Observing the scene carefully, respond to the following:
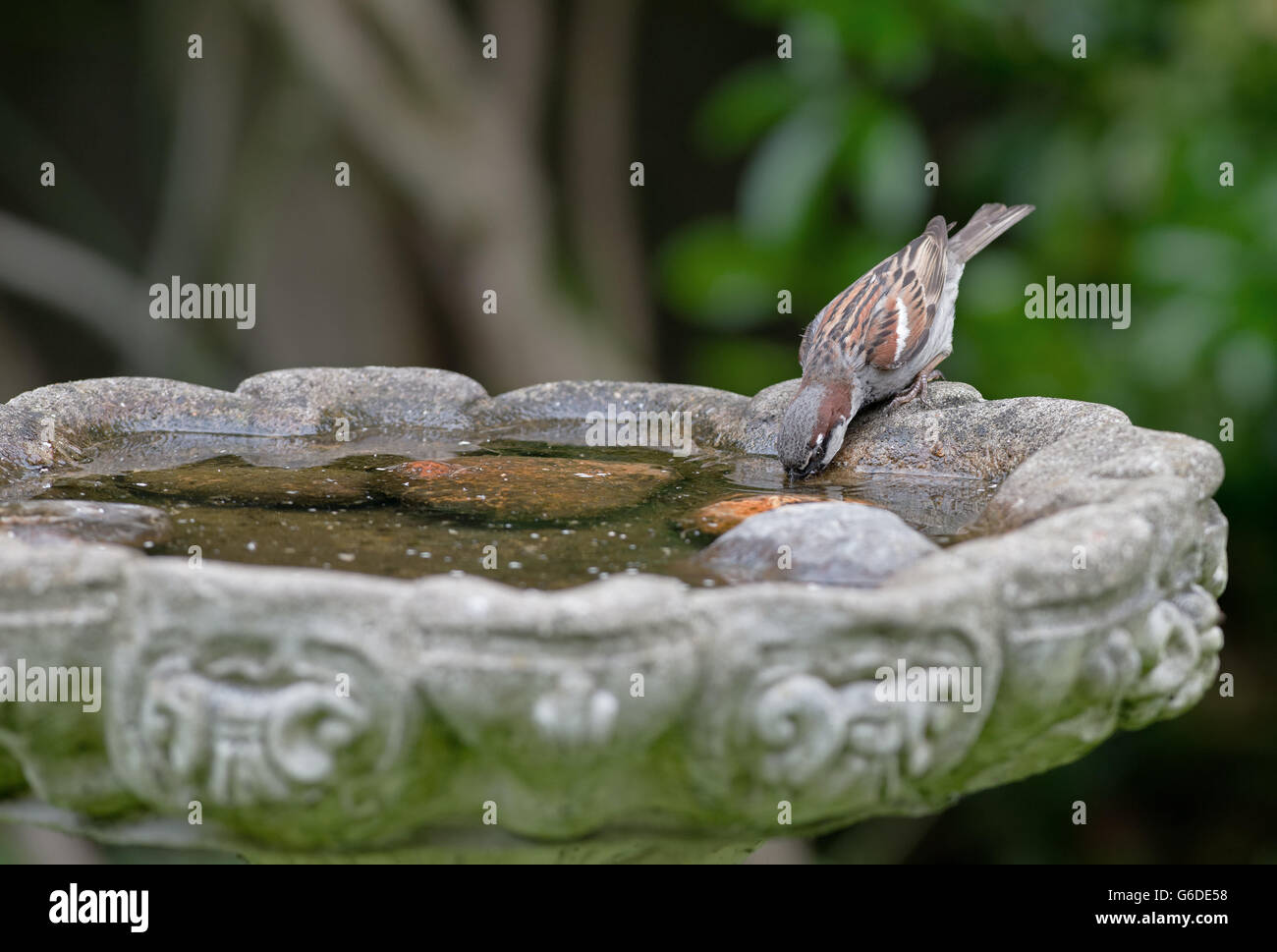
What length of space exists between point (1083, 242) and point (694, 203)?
2.62 m

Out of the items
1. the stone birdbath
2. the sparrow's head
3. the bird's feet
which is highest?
the bird's feet

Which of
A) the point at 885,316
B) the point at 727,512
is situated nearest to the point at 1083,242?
the point at 885,316

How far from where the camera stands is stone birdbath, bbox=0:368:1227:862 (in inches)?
65.1

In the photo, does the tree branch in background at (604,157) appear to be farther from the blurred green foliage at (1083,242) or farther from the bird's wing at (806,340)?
the bird's wing at (806,340)

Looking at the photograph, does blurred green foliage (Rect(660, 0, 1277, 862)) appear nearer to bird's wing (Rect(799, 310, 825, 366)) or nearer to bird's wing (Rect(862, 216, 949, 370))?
bird's wing (Rect(862, 216, 949, 370))

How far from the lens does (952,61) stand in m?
5.04

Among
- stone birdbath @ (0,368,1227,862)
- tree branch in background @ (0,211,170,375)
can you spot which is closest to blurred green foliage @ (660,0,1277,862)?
stone birdbath @ (0,368,1227,862)

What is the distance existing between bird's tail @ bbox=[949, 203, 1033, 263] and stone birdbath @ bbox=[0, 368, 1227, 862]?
5.88 feet

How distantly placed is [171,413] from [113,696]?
1.55 meters

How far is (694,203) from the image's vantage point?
23.0 feet

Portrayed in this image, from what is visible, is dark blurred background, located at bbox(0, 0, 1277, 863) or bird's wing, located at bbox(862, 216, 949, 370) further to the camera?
dark blurred background, located at bbox(0, 0, 1277, 863)

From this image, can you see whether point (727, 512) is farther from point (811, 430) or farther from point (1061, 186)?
point (1061, 186)

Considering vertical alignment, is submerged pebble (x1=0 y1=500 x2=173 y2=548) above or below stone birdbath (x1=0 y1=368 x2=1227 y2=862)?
above

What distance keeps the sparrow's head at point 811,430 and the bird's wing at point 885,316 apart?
202 millimetres
